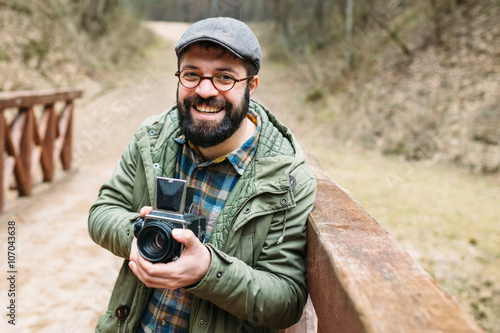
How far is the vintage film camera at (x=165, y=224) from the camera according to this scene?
140cm

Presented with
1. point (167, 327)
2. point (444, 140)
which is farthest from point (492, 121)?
point (167, 327)

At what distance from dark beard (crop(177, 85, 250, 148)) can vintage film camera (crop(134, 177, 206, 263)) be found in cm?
44

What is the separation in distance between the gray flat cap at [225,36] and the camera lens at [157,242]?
84 centimetres

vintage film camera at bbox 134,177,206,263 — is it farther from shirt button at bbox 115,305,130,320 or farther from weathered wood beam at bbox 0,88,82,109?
weathered wood beam at bbox 0,88,82,109

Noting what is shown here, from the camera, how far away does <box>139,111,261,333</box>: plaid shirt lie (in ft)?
5.94

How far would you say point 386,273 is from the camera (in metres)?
1.17

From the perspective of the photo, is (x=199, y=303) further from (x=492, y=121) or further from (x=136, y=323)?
(x=492, y=121)

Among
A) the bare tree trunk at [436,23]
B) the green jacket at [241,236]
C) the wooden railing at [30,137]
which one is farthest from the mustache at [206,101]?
the bare tree trunk at [436,23]

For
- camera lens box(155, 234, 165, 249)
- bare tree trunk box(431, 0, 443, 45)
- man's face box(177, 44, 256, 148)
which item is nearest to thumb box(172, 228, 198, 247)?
camera lens box(155, 234, 165, 249)

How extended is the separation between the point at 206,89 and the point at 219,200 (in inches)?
20.1

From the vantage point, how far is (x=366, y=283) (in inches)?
43.8

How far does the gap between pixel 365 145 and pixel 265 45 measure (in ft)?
75.5

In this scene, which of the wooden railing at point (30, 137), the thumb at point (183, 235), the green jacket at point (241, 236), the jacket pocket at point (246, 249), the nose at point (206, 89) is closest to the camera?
the thumb at point (183, 235)

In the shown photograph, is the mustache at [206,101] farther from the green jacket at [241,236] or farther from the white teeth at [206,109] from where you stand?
the green jacket at [241,236]
